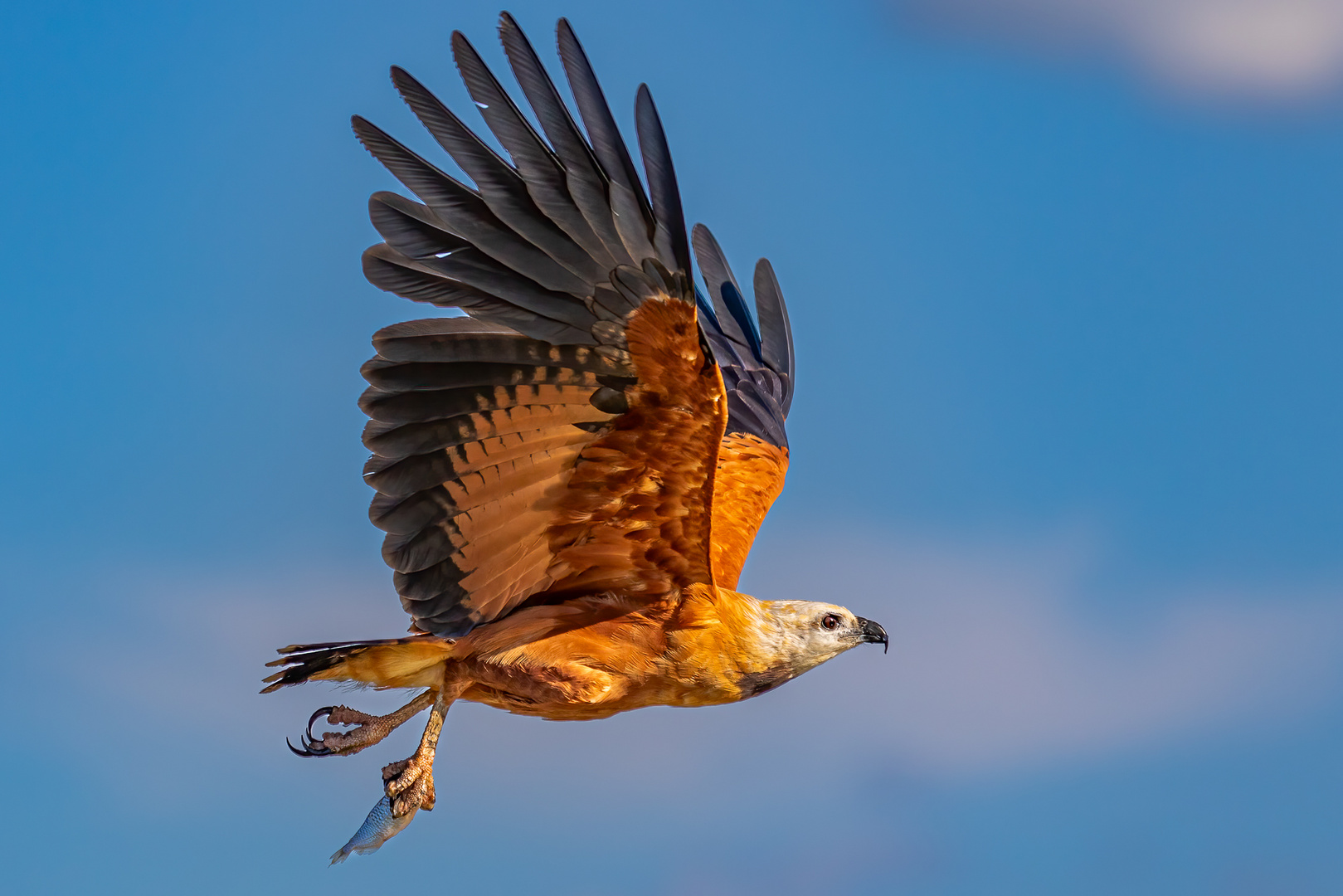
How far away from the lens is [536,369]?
22.0ft

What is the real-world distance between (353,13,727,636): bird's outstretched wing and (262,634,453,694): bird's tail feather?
0.27 metres

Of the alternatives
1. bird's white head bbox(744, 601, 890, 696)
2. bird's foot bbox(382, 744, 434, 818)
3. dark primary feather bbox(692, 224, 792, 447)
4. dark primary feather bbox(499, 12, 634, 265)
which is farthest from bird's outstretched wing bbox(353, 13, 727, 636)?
dark primary feather bbox(692, 224, 792, 447)

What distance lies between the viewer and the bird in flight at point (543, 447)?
607 cm

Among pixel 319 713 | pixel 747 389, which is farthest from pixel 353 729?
pixel 747 389

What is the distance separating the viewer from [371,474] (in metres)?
6.95

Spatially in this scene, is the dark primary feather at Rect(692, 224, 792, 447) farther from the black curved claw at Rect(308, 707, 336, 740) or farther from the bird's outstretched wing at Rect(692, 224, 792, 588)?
the black curved claw at Rect(308, 707, 336, 740)

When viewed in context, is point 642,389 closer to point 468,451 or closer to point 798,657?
point 468,451

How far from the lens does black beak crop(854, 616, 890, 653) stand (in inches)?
332

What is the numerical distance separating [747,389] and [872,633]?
10.8 ft

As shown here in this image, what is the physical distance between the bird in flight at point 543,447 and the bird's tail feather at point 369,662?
0.01 meters

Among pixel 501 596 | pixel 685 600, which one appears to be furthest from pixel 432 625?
pixel 685 600

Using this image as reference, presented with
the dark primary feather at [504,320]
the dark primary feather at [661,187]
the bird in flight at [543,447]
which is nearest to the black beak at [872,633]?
the bird in flight at [543,447]

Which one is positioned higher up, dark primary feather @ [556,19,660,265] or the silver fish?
dark primary feather @ [556,19,660,265]

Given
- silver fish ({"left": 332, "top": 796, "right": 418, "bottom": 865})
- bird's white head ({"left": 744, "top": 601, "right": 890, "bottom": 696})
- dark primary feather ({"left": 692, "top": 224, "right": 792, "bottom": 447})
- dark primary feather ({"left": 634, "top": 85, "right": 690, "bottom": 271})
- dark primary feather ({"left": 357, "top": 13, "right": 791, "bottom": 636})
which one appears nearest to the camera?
dark primary feather ({"left": 634, "top": 85, "right": 690, "bottom": 271})
